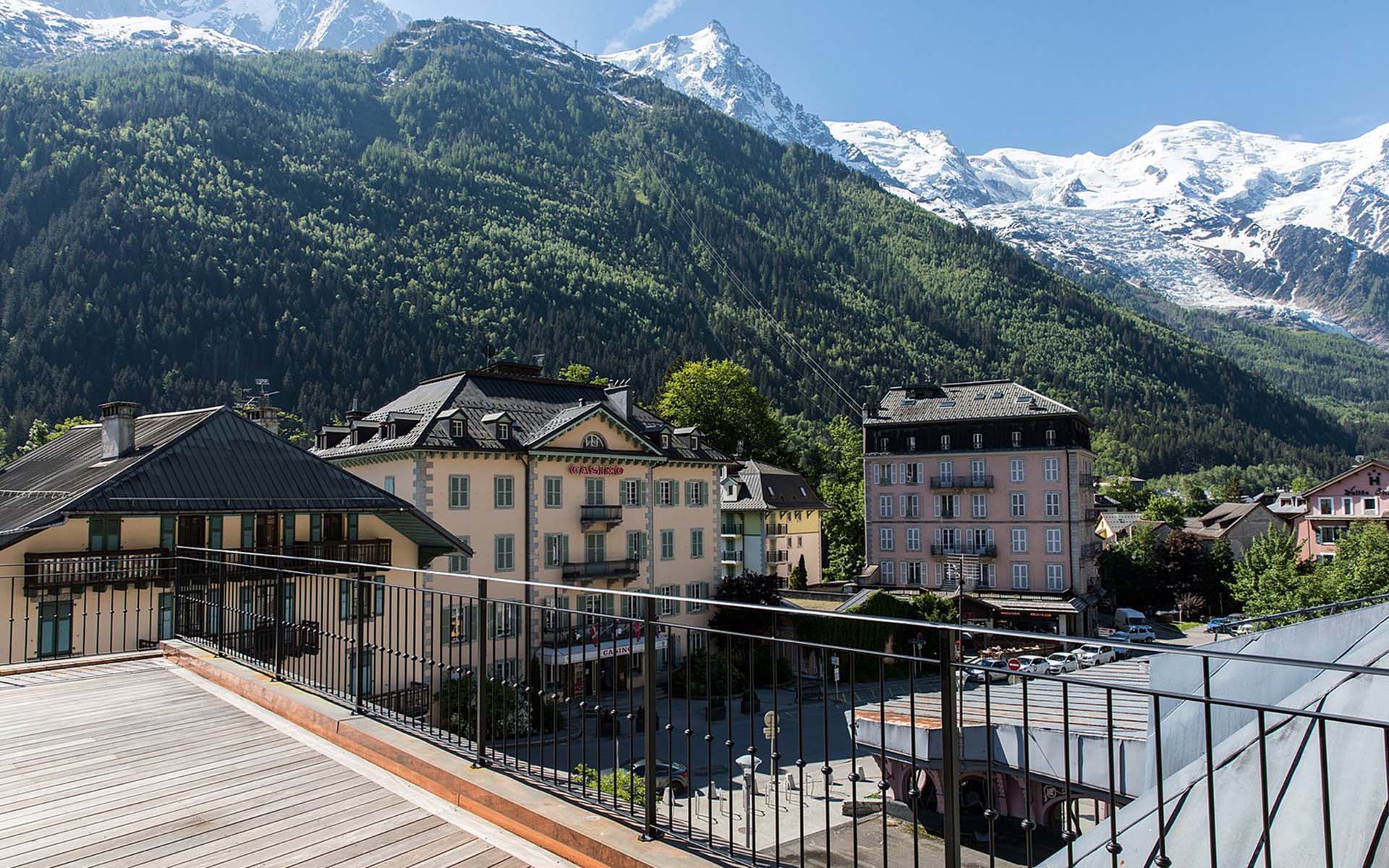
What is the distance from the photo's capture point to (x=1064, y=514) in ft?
159

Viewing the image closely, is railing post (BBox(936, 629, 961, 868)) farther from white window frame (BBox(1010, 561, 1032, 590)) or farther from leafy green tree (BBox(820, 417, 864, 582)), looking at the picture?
leafy green tree (BBox(820, 417, 864, 582))

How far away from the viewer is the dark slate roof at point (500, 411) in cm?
3116

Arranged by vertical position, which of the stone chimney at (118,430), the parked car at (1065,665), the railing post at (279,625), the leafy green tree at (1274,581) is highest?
the stone chimney at (118,430)

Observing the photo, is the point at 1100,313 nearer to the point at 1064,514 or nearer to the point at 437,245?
the point at 437,245

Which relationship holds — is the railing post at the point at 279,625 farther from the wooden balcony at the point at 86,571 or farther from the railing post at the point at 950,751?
the wooden balcony at the point at 86,571

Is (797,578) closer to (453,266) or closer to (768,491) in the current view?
(768,491)

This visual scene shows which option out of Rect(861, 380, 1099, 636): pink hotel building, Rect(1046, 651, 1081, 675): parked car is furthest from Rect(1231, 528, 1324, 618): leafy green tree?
Rect(1046, 651, 1081, 675): parked car

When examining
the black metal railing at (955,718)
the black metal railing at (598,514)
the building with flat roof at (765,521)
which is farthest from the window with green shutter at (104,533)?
the building with flat roof at (765,521)

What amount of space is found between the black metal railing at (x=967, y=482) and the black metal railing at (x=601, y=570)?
23.2 metres

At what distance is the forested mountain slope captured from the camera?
99.6 meters

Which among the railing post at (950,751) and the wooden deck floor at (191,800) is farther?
the wooden deck floor at (191,800)

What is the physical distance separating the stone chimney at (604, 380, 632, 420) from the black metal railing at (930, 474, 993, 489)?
22.2 metres

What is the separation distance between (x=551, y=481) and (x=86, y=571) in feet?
62.1

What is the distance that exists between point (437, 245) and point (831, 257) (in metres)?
81.5
